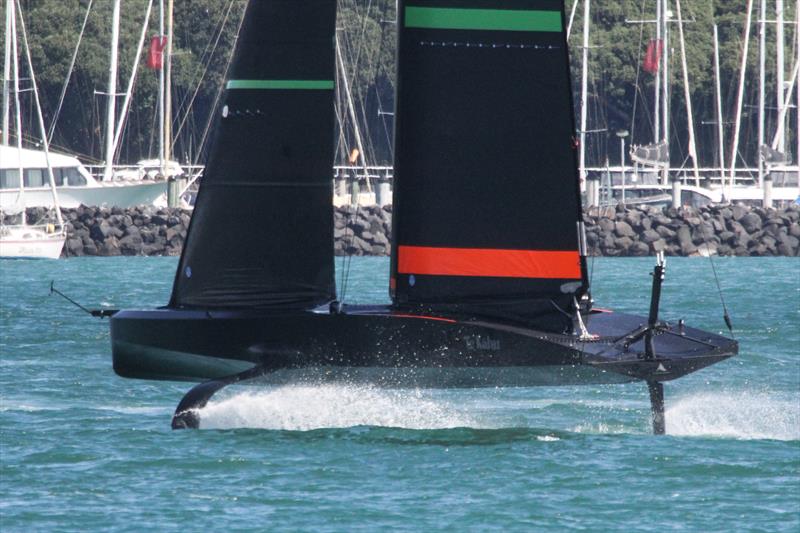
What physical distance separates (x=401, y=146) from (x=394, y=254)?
0.82m

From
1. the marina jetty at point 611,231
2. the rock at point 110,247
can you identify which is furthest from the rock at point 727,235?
the rock at point 110,247

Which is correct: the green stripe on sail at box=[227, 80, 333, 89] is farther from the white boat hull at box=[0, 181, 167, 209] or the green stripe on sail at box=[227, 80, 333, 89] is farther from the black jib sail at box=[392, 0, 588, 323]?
the white boat hull at box=[0, 181, 167, 209]

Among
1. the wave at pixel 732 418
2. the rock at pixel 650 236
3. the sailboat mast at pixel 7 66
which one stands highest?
the sailboat mast at pixel 7 66

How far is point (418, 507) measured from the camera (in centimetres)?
1058

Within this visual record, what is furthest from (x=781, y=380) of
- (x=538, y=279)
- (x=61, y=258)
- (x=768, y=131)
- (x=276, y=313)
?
(x=768, y=131)

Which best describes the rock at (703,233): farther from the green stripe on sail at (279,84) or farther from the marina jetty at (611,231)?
the green stripe on sail at (279,84)

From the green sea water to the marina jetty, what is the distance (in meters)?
28.5

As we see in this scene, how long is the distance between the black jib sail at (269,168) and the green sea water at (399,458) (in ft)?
3.02

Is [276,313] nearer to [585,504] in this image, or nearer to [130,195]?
[585,504]

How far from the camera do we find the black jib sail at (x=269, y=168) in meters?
12.7

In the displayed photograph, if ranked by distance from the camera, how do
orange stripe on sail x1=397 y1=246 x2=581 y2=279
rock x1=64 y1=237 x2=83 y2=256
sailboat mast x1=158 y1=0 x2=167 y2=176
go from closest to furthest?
orange stripe on sail x1=397 y1=246 x2=581 y2=279 < rock x1=64 y1=237 x2=83 y2=256 < sailboat mast x1=158 y1=0 x2=167 y2=176

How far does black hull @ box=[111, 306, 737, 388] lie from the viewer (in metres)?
12.0

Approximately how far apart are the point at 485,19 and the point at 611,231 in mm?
34773

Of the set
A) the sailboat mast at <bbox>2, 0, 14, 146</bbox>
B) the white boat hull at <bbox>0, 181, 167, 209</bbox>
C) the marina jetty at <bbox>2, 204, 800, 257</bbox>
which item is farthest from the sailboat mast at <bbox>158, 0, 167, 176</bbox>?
the sailboat mast at <bbox>2, 0, 14, 146</bbox>
